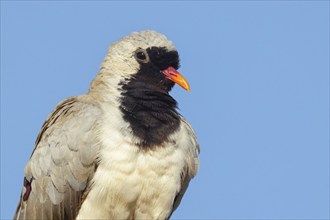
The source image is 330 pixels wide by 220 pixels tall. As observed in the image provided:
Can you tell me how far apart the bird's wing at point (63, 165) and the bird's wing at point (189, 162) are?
3.51 feet

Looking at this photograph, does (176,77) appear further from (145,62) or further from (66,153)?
(66,153)

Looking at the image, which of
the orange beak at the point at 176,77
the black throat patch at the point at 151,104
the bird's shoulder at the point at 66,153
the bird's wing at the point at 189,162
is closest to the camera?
the bird's shoulder at the point at 66,153

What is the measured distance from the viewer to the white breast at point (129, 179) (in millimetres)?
8086

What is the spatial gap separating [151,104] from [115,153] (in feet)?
2.98

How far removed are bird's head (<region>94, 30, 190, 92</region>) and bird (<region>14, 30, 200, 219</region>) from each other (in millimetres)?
14

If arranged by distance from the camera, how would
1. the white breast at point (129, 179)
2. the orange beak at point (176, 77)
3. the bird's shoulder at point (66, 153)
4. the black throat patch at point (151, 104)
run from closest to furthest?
1. the white breast at point (129, 179)
2. the bird's shoulder at point (66, 153)
3. the black throat patch at point (151, 104)
4. the orange beak at point (176, 77)

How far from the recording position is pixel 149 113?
860cm

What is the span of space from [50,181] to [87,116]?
83 cm

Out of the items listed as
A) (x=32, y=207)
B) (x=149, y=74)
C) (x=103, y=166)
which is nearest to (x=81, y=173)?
(x=103, y=166)

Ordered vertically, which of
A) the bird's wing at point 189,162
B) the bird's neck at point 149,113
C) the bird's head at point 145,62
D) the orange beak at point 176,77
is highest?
the bird's head at point 145,62

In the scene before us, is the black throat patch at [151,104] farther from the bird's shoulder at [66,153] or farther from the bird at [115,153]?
the bird's shoulder at [66,153]

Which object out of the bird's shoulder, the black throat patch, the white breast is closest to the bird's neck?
the black throat patch

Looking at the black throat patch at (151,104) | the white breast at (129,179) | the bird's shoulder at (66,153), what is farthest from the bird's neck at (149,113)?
the bird's shoulder at (66,153)

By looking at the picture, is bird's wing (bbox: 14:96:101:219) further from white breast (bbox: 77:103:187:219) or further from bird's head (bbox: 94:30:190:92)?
bird's head (bbox: 94:30:190:92)
